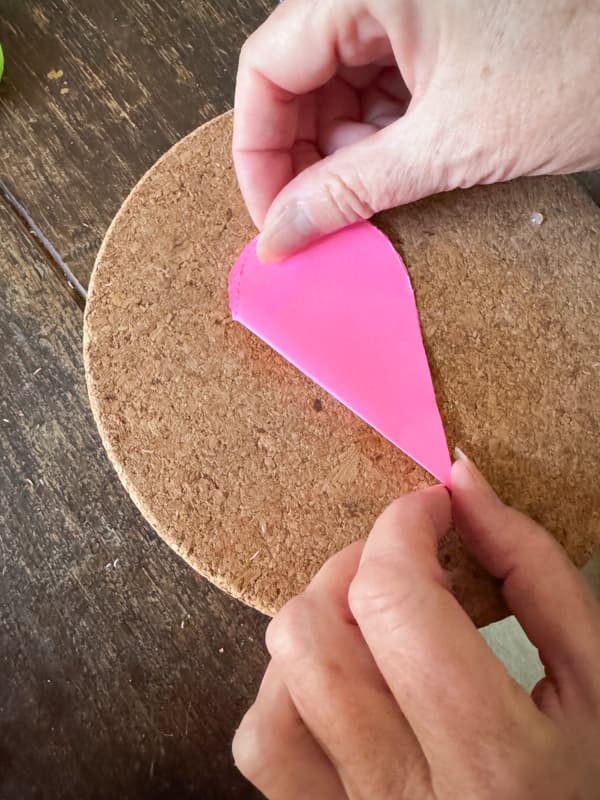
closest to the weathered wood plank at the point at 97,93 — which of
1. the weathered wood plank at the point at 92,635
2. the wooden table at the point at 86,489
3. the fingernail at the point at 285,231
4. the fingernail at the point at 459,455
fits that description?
the wooden table at the point at 86,489

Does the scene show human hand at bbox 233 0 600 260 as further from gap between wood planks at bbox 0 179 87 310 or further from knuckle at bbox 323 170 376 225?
gap between wood planks at bbox 0 179 87 310

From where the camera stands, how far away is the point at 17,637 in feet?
2.70

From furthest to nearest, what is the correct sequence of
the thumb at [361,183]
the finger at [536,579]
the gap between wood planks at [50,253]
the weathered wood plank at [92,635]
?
the gap between wood planks at [50,253] → the weathered wood plank at [92,635] → the thumb at [361,183] → the finger at [536,579]

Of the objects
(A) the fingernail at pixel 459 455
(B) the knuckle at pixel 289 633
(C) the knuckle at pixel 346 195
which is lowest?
(A) the fingernail at pixel 459 455

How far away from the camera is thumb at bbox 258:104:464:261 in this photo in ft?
2.08

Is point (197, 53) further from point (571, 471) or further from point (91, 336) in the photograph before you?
point (571, 471)

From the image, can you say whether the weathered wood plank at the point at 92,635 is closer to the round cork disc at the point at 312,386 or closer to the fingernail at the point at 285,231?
the round cork disc at the point at 312,386

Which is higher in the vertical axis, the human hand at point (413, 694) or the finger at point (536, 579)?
the human hand at point (413, 694)

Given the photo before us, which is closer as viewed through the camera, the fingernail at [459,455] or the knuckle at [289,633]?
the knuckle at [289,633]

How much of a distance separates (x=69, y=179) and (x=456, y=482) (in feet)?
2.16

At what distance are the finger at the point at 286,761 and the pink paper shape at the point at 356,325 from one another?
26 cm

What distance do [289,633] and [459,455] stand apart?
243 millimetres

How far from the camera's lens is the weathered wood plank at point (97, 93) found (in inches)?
36.4

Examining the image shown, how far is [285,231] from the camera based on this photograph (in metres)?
0.68
